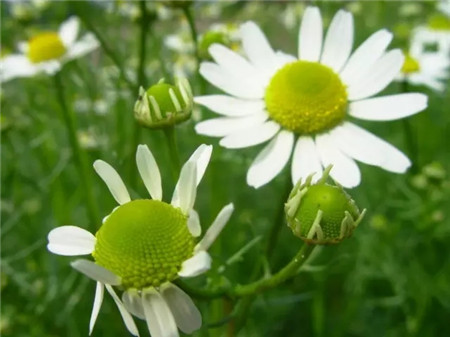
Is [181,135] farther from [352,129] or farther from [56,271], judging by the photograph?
[352,129]

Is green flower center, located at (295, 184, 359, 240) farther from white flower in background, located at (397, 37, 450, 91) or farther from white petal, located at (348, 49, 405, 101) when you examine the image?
white flower in background, located at (397, 37, 450, 91)

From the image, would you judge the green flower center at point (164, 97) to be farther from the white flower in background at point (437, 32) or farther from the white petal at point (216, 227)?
the white flower in background at point (437, 32)

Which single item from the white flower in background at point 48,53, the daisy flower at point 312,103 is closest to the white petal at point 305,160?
the daisy flower at point 312,103

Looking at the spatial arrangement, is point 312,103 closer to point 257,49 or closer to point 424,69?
point 257,49

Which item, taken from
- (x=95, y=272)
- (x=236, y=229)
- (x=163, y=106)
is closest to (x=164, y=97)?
(x=163, y=106)

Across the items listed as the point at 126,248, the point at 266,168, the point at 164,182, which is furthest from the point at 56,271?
the point at 126,248

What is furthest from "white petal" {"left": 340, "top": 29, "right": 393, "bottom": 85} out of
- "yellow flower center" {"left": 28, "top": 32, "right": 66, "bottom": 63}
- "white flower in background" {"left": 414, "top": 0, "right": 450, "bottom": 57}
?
"white flower in background" {"left": 414, "top": 0, "right": 450, "bottom": 57}
